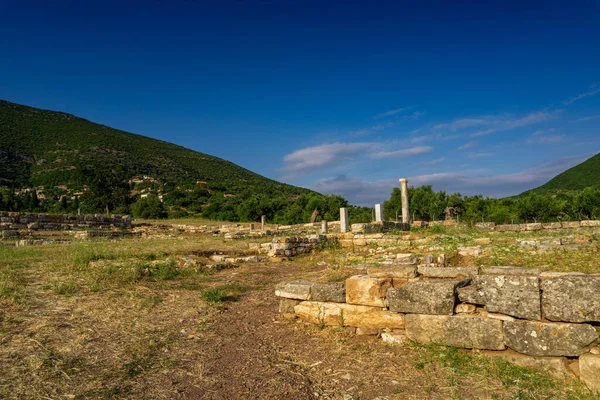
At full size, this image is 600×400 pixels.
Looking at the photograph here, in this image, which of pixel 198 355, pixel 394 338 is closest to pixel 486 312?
pixel 394 338

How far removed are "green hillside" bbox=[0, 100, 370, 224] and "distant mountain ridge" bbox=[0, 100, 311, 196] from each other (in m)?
0.13

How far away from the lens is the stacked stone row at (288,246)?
543 inches

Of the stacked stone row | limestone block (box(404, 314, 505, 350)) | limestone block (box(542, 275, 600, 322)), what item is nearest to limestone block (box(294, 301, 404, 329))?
limestone block (box(404, 314, 505, 350))

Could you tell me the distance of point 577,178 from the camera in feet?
249

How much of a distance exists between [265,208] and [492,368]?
42.7 metres

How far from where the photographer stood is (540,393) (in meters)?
3.31

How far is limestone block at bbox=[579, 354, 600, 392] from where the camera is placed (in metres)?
3.26

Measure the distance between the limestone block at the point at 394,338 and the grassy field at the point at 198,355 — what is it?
0.34 ft

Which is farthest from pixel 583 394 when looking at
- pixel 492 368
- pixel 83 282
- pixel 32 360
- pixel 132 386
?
pixel 83 282

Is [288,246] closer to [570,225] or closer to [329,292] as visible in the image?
[329,292]

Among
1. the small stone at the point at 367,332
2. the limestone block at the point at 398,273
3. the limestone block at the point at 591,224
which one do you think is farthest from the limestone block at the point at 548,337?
the limestone block at the point at 591,224

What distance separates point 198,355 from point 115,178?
4013cm

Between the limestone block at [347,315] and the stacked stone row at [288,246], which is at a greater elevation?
the stacked stone row at [288,246]

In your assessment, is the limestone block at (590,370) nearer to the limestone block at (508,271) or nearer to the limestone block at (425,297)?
the limestone block at (425,297)
